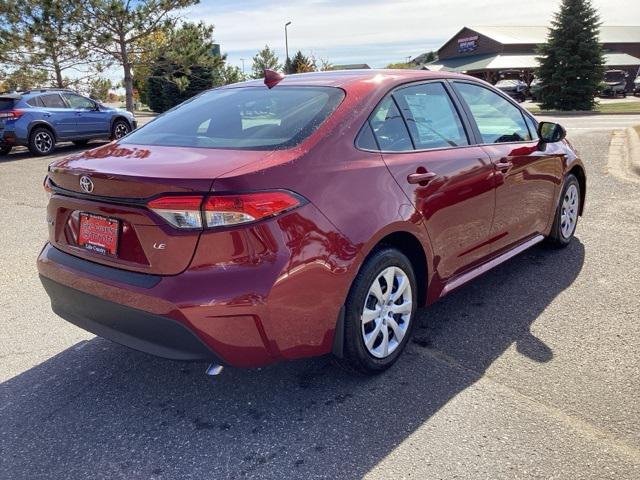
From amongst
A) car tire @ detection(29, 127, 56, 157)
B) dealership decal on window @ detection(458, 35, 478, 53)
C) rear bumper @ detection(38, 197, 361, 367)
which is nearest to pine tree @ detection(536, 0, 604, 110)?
car tire @ detection(29, 127, 56, 157)

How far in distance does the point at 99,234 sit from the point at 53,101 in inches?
519

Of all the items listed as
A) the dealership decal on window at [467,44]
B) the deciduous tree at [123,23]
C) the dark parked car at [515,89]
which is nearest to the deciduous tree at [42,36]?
the deciduous tree at [123,23]

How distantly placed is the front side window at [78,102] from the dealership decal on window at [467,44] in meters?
55.3

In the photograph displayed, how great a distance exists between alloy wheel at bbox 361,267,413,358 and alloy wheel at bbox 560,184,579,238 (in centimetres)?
252

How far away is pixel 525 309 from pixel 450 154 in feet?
4.23

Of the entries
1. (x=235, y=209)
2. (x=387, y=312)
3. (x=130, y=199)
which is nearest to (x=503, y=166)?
(x=387, y=312)

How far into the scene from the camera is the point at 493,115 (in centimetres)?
419

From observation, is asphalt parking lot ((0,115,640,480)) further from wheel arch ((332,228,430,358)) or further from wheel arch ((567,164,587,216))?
wheel arch ((567,164,587,216))

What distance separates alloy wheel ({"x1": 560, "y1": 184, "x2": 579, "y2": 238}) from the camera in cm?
504

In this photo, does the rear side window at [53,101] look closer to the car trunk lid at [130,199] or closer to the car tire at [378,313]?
the car trunk lid at [130,199]

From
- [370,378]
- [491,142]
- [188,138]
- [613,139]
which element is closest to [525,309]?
[491,142]

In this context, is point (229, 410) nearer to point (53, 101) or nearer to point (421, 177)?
point (421, 177)

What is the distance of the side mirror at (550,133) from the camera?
15.0 ft

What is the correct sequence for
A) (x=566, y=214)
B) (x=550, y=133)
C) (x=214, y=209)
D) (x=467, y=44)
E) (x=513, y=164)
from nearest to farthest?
(x=214, y=209), (x=513, y=164), (x=550, y=133), (x=566, y=214), (x=467, y=44)
